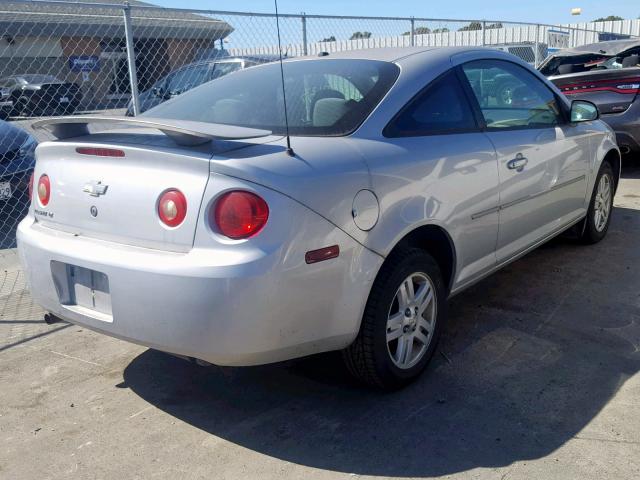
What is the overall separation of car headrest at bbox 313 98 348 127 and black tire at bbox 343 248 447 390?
2.26 ft

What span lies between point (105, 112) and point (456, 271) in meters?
4.46

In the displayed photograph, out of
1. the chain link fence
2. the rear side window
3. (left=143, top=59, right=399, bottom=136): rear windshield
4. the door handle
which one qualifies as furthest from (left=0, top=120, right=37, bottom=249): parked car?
the door handle

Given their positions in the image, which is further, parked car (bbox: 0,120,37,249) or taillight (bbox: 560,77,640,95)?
taillight (bbox: 560,77,640,95)

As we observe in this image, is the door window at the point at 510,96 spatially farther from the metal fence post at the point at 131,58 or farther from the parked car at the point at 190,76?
the parked car at the point at 190,76

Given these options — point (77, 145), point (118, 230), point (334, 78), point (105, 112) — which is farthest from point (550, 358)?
point (105, 112)

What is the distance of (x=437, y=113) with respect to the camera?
133 inches

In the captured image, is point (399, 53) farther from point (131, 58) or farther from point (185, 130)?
point (131, 58)

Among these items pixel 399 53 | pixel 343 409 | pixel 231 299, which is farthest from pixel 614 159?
pixel 231 299

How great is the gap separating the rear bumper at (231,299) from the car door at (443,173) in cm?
37

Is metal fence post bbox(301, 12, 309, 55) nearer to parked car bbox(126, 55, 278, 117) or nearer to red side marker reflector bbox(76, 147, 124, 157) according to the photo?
parked car bbox(126, 55, 278, 117)

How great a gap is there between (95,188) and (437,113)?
68.3 inches

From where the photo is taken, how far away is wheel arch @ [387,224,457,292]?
10.2 feet

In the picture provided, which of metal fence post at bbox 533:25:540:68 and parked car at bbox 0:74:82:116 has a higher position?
metal fence post at bbox 533:25:540:68

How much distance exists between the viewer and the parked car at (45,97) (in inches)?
299
